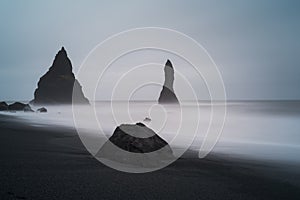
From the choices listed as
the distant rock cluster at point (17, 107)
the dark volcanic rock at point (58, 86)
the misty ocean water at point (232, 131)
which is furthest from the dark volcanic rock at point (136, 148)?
the dark volcanic rock at point (58, 86)

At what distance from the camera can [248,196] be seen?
471cm

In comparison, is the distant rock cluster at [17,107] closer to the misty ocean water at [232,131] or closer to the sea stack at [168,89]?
the misty ocean water at [232,131]

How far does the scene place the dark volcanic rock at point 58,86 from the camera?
73.9 metres

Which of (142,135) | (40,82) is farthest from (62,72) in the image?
(142,135)

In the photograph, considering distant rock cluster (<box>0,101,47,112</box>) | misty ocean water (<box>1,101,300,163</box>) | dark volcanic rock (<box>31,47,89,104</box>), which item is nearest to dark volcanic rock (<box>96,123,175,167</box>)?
misty ocean water (<box>1,101,300,163</box>)

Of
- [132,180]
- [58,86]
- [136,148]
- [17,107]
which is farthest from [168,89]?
[132,180]

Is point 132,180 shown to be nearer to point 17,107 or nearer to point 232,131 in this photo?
point 232,131

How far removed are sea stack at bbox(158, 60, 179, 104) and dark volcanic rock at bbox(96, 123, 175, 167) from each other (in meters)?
69.3

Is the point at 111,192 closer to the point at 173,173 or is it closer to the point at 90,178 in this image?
the point at 90,178

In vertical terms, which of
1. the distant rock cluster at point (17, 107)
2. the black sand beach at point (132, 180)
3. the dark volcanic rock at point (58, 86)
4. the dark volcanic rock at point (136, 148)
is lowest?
the black sand beach at point (132, 180)

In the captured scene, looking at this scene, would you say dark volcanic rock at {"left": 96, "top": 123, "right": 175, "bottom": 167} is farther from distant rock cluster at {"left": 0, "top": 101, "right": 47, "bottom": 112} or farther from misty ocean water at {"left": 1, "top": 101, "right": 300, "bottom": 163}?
distant rock cluster at {"left": 0, "top": 101, "right": 47, "bottom": 112}

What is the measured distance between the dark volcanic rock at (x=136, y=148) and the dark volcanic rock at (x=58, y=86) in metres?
67.1

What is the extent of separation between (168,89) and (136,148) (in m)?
78.5

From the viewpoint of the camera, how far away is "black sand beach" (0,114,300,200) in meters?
4.42
